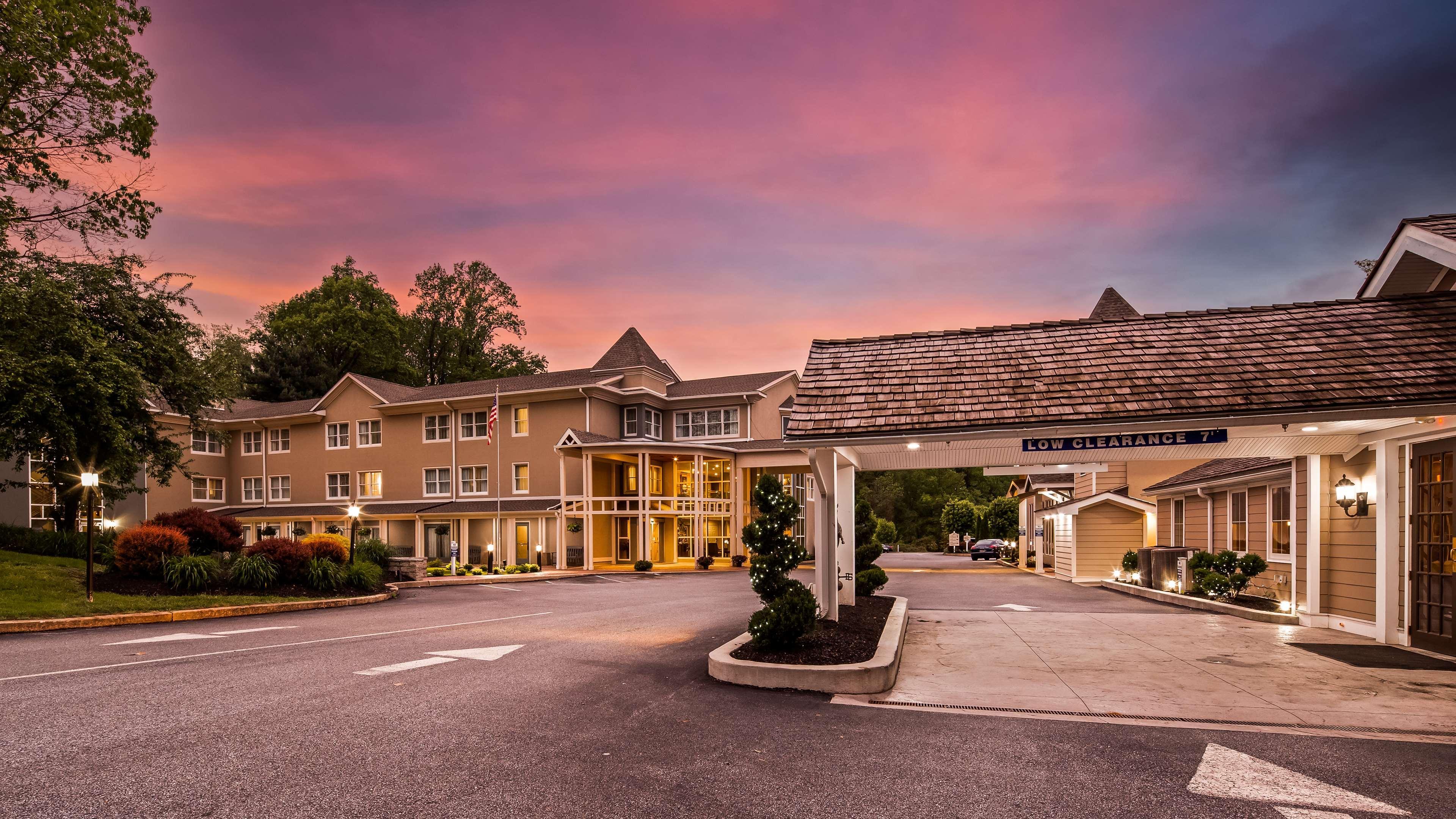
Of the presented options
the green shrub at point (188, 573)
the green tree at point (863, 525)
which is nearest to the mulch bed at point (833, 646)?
the green tree at point (863, 525)

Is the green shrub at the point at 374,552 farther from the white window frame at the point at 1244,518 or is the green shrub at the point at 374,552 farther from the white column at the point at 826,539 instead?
the white window frame at the point at 1244,518

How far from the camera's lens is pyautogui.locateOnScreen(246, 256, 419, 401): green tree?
184 feet

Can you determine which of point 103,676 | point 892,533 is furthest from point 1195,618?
point 892,533

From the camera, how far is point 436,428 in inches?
1503

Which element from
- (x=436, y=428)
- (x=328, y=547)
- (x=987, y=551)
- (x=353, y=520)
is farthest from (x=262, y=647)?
(x=987, y=551)

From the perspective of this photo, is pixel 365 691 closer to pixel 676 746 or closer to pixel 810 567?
pixel 676 746

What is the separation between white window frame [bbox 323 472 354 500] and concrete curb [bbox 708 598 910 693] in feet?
123

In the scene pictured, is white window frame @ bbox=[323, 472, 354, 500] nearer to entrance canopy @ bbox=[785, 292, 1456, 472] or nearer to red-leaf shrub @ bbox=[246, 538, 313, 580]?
red-leaf shrub @ bbox=[246, 538, 313, 580]

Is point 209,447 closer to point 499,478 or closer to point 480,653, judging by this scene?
point 499,478

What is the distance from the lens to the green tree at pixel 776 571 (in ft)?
29.1

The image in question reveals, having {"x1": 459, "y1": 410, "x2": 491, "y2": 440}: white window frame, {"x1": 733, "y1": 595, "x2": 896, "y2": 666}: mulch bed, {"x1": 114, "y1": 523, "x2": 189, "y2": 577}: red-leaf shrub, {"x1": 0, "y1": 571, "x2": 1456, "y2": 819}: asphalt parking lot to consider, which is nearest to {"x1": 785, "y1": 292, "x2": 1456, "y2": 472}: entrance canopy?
{"x1": 733, "y1": 595, "x2": 896, "y2": 666}: mulch bed

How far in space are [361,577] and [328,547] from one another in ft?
4.54

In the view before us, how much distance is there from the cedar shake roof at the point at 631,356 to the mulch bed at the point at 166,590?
832 inches

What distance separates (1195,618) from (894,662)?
900 cm
